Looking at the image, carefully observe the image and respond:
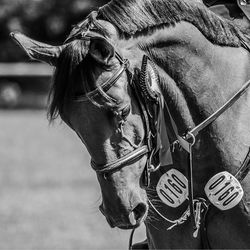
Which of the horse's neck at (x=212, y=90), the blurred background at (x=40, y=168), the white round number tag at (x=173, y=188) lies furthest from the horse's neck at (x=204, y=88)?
the blurred background at (x=40, y=168)

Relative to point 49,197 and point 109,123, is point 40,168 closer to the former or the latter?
point 49,197

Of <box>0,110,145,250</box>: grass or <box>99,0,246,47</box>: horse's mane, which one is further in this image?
<box>0,110,145,250</box>: grass

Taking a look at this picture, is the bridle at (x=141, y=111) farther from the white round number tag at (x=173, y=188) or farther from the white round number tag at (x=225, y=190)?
the white round number tag at (x=225, y=190)

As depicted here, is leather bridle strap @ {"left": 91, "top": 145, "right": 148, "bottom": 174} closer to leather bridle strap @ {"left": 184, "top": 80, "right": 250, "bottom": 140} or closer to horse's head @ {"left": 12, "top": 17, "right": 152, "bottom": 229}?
horse's head @ {"left": 12, "top": 17, "right": 152, "bottom": 229}

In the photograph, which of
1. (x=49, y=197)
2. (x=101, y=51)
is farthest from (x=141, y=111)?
(x=49, y=197)

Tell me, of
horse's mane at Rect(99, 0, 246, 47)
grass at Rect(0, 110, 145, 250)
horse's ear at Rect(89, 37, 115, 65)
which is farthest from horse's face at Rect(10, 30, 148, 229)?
grass at Rect(0, 110, 145, 250)

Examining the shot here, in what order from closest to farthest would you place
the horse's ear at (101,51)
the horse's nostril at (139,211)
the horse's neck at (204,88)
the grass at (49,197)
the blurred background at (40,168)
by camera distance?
1. the horse's ear at (101,51)
2. the horse's nostril at (139,211)
3. the horse's neck at (204,88)
4. the grass at (49,197)
5. the blurred background at (40,168)

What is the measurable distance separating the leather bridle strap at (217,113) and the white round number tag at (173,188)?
0.21 metres

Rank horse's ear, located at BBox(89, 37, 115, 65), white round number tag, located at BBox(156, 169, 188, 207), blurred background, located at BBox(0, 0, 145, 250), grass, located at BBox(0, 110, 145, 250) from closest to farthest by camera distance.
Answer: horse's ear, located at BBox(89, 37, 115, 65), white round number tag, located at BBox(156, 169, 188, 207), grass, located at BBox(0, 110, 145, 250), blurred background, located at BBox(0, 0, 145, 250)

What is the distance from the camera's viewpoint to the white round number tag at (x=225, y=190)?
309 centimetres

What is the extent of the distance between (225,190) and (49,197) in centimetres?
702

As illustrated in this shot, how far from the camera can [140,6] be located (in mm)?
2949

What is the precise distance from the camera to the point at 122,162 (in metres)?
2.81

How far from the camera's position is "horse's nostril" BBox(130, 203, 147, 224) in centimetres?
286
